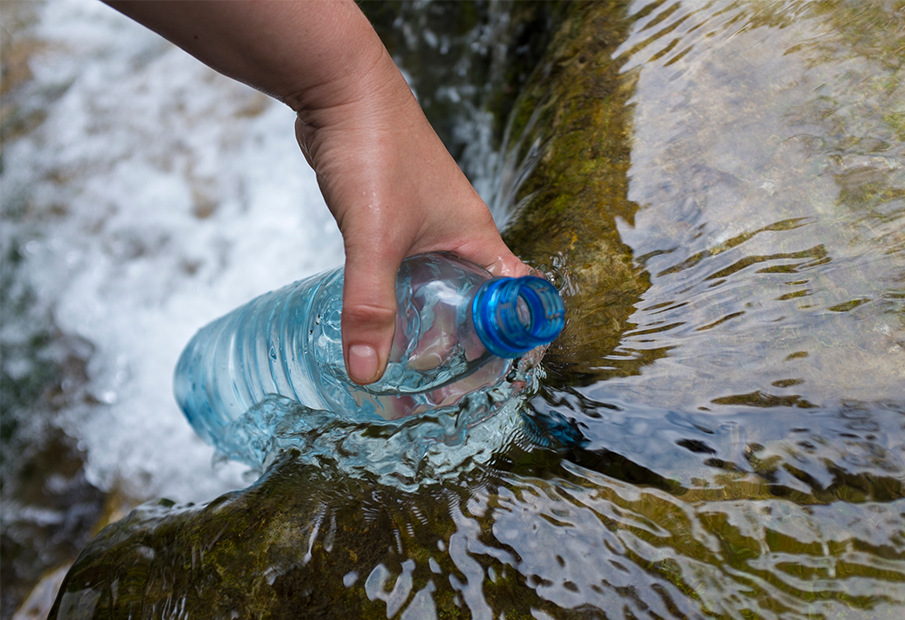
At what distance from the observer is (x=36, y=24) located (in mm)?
3637

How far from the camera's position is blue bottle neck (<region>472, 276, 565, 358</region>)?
1078 mm

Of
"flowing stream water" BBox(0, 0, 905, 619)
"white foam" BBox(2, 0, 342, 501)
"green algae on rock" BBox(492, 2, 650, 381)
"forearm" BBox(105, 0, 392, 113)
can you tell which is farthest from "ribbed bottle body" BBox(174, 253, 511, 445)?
"white foam" BBox(2, 0, 342, 501)

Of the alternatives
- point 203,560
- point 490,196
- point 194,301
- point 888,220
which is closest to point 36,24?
point 194,301

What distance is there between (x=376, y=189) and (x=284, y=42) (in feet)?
1.16

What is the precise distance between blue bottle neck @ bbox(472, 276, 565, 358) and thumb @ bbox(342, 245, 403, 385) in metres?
0.21

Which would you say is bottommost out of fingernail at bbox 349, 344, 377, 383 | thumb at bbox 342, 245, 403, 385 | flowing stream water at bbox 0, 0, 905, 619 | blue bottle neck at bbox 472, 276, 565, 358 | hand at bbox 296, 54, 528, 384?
flowing stream water at bbox 0, 0, 905, 619

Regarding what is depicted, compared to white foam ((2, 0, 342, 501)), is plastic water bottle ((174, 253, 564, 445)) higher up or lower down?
lower down

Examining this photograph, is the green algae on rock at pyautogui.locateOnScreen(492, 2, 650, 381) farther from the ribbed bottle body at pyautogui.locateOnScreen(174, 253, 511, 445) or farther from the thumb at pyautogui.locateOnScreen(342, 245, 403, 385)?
the thumb at pyautogui.locateOnScreen(342, 245, 403, 385)

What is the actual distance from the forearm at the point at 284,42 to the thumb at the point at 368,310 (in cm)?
38

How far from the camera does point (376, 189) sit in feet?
4.15

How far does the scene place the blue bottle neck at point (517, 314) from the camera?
108 cm

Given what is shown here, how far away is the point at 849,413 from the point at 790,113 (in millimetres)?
758

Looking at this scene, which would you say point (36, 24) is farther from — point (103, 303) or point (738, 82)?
point (738, 82)

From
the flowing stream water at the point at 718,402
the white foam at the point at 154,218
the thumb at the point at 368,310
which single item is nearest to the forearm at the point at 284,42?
the thumb at the point at 368,310
